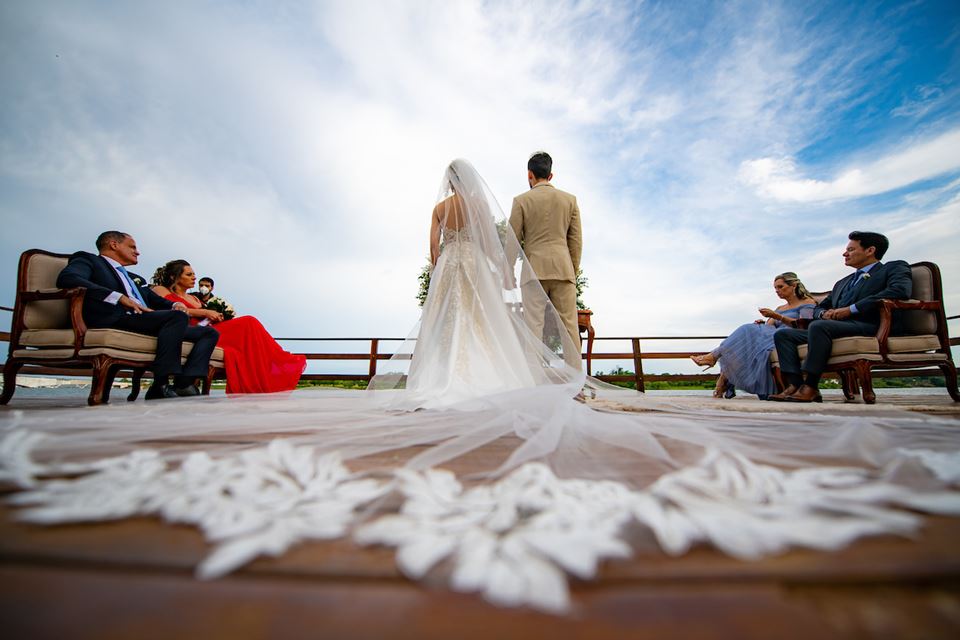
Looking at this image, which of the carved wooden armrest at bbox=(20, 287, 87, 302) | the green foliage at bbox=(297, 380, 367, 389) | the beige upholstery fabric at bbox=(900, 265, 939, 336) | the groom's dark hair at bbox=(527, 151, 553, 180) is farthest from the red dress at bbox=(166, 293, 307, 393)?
the beige upholstery fabric at bbox=(900, 265, 939, 336)

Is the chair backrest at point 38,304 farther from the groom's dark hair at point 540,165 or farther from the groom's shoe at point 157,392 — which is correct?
the groom's dark hair at point 540,165

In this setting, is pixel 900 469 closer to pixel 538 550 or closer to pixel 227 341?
pixel 538 550

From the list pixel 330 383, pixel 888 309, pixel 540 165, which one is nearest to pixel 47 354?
pixel 540 165

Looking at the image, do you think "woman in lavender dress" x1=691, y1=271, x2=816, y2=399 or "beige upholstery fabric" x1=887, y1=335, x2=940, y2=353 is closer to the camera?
"beige upholstery fabric" x1=887, y1=335, x2=940, y2=353

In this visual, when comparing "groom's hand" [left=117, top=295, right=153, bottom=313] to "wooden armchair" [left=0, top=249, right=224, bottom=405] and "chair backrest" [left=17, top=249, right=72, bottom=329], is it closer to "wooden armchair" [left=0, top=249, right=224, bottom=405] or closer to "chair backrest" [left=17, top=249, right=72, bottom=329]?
"wooden armchair" [left=0, top=249, right=224, bottom=405]

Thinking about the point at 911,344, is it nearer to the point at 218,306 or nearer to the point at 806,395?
the point at 806,395

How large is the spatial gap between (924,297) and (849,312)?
641 mm

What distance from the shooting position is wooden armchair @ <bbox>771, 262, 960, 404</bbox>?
292 centimetres

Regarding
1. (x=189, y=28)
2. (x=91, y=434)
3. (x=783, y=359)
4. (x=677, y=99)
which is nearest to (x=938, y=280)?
(x=783, y=359)

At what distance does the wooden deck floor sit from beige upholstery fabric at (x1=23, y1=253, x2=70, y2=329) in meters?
3.40

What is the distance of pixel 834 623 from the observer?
31cm

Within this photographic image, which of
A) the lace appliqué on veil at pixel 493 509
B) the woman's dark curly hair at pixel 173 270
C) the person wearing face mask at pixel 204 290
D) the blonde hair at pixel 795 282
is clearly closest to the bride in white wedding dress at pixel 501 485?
the lace appliqué on veil at pixel 493 509

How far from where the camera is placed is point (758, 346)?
13.9 feet

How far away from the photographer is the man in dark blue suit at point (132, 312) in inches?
103
